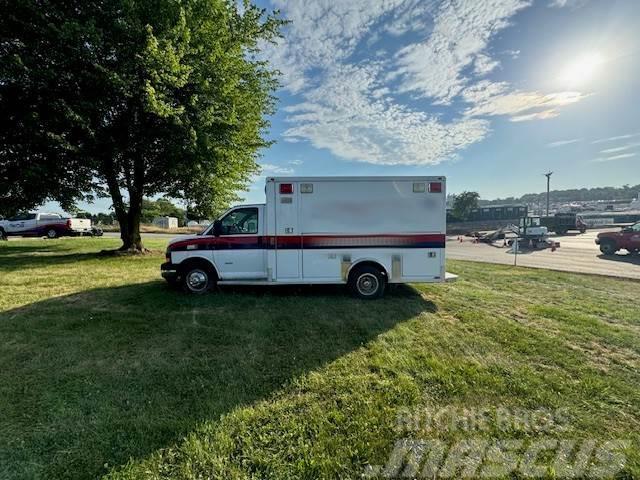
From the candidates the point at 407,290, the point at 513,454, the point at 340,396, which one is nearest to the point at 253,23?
the point at 407,290

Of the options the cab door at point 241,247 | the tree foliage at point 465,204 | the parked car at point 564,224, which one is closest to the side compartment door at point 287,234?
the cab door at point 241,247

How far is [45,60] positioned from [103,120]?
2.23 meters

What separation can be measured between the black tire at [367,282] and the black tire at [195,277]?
3389mm

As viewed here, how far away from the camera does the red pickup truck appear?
1652 cm

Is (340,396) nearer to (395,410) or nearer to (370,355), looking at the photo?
(395,410)

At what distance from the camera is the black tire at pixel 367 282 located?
280 inches

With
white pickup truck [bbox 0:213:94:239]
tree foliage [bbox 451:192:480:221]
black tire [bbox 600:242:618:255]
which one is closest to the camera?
black tire [bbox 600:242:618:255]

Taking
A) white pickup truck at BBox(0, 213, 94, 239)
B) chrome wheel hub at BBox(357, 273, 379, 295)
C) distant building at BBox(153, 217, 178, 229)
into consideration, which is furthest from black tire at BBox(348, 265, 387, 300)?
distant building at BBox(153, 217, 178, 229)

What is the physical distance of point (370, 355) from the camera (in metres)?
4.33

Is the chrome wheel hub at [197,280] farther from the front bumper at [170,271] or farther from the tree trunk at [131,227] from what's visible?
the tree trunk at [131,227]

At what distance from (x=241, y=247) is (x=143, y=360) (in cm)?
349

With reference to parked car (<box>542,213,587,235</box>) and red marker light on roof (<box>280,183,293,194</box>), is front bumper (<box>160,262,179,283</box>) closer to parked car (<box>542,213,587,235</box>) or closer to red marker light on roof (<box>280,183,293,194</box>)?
red marker light on roof (<box>280,183,293,194</box>)

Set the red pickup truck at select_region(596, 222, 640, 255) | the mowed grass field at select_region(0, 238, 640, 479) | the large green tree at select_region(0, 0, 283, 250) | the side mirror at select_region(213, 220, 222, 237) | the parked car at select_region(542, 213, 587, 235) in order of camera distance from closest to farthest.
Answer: the mowed grass field at select_region(0, 238, 640, 479), the side mirror at select_region(213, 220, 222, 237), the large green tree at select_region(0, 0, 283, 250), the red pickup truck at select_region(596, 222, 640, 255), the parked car at select_region(542, 213, 587, 235)

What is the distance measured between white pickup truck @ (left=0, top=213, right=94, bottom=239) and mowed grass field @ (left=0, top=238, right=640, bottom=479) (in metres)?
22.5
